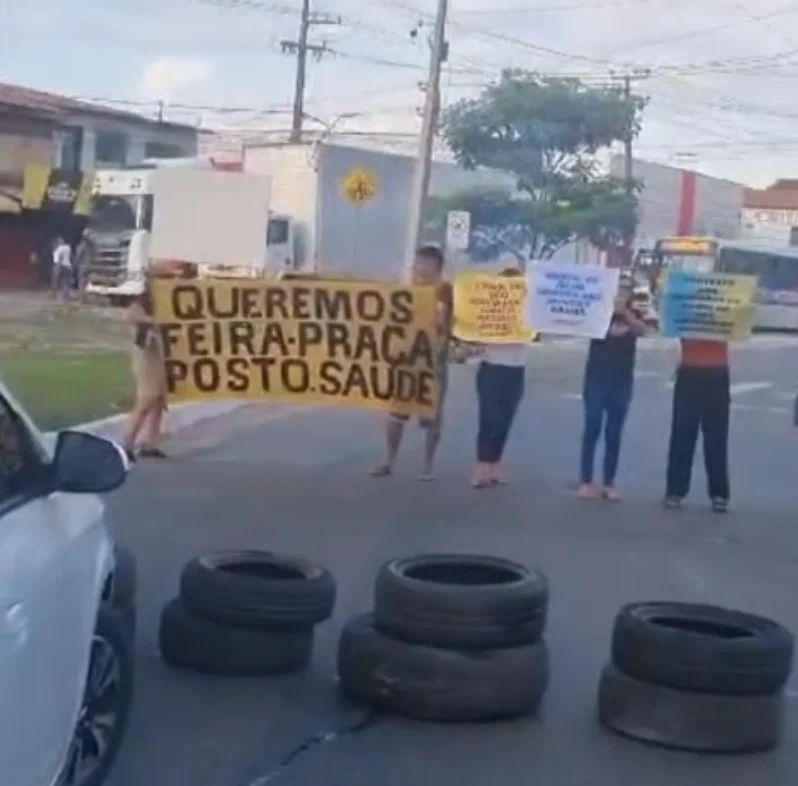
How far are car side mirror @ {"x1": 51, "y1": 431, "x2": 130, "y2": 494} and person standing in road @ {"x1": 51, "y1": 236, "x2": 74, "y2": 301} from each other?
4376 cm

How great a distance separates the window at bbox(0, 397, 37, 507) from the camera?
5.43 meters

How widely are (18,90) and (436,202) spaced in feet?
48.4

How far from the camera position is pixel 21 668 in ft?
16.1

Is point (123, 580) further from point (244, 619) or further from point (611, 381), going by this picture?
point (611, 381)

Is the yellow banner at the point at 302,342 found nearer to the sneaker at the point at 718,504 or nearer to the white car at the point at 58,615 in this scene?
the sneaker at the point at 718,504

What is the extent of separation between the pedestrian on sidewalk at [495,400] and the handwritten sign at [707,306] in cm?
116

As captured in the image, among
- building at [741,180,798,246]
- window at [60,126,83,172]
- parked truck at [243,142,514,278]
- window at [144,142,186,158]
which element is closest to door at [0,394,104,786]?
parked truck at [243,142,514,278]

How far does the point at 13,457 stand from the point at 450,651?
258 centimetres

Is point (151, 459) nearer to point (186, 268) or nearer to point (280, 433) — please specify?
point (186, 268)

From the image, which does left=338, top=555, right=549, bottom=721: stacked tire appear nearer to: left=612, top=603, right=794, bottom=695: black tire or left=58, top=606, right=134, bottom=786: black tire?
left=612, top=603, right=794, bottom=695: black tire

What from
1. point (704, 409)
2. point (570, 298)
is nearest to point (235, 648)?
point (704, 409)

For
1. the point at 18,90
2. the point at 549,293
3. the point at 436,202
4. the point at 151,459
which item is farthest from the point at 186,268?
the point at 18,90

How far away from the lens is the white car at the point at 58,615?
194 inches

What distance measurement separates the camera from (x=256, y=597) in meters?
8.29
